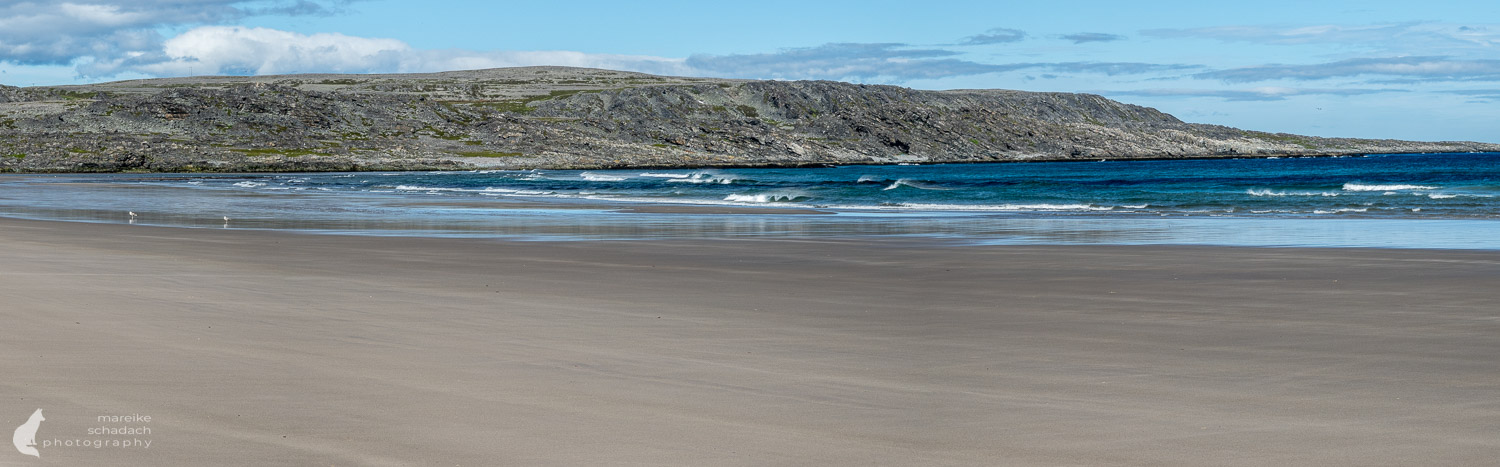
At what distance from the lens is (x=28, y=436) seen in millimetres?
4570

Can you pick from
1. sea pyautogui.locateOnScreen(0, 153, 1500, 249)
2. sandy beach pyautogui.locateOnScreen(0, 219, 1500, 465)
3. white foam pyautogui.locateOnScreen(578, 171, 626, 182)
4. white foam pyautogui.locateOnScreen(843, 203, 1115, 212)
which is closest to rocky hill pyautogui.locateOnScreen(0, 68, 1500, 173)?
white foam pyautogui.locateOnScreen(578, 171, 626, 182)

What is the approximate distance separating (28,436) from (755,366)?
337 cm

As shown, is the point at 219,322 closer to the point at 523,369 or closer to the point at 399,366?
the point at 399,366

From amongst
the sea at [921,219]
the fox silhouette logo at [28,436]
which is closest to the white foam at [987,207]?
the sea at [921,219]

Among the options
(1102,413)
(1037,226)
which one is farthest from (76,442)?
(1037,226)

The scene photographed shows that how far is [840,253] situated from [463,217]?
13.6 meters

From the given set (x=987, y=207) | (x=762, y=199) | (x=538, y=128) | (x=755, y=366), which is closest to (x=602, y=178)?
(x=762, y=199)

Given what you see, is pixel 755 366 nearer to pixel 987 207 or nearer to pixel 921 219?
pixel 921 219

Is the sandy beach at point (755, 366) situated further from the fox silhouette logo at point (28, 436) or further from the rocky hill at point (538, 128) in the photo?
the rocky hill at point (538, 128)

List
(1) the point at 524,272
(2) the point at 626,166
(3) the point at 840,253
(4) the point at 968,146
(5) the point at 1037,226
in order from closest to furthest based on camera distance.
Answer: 1. (1) the point at 524,272
2. (3) the point at 840,253
3. (5) the point at 1037,226
4. (2) the point at 626,166
5. (4) the point at 968,146

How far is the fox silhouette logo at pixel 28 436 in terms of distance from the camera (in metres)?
4.41

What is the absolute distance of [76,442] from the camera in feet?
15.0

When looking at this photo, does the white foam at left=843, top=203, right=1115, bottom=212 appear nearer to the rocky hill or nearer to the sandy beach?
the sandy beach

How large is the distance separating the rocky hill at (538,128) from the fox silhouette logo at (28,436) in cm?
9969
